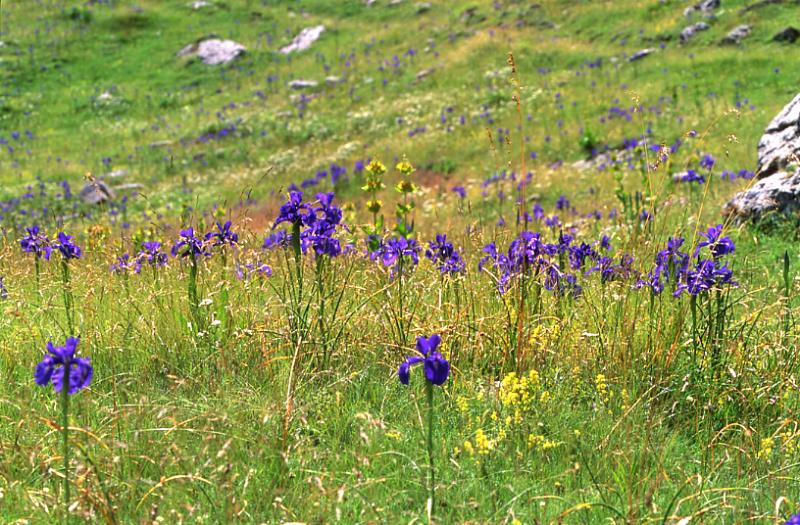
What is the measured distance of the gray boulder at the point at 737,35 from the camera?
58.4ft

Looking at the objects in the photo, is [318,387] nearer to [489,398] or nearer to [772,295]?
[489,398]

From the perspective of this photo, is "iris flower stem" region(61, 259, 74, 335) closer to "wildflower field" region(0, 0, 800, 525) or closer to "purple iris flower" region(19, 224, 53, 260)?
"wildflower field" region(0, 0, 800, 525)

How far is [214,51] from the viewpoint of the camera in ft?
103

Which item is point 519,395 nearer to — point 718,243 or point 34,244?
point 718,243

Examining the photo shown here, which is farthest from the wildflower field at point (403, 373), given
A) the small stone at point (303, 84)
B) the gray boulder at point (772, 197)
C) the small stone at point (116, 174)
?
the small stone at point (303, 84)

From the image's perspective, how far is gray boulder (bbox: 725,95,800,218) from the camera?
269 inches

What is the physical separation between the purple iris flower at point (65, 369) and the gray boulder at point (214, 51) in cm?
3060

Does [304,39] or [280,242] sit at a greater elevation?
[280,242]

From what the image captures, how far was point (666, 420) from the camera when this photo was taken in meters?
3.02

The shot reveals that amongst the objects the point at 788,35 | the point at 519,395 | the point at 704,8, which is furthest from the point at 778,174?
the point at 704,8

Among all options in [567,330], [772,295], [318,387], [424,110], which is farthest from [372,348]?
[424,110]

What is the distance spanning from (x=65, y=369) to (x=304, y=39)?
103 ft

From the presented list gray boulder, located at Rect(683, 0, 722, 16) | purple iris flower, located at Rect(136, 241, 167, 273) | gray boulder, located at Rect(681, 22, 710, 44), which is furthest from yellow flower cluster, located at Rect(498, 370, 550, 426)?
gray boulder, located at Rect(683, 0, 722, 16)

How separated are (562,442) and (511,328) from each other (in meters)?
0.81
